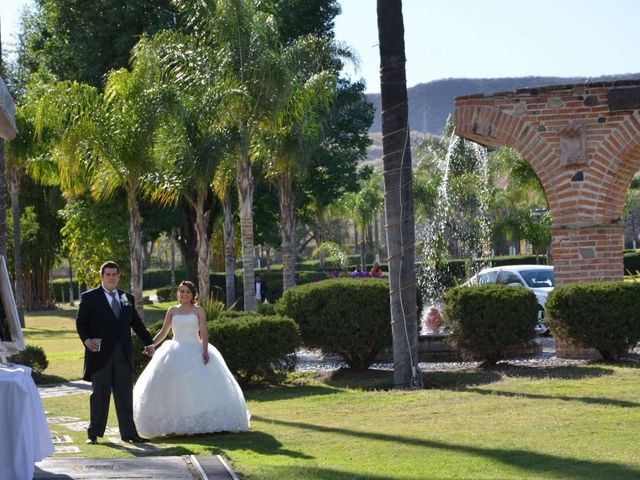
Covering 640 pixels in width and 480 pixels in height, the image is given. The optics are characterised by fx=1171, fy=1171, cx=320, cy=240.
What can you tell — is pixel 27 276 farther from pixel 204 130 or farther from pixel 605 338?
pixel 605 338

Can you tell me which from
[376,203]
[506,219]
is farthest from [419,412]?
[376,203]

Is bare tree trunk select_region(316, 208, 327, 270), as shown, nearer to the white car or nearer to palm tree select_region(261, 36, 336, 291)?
palm tree select_region(261, 36, 336, 291)

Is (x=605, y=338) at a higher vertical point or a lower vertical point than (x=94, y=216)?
lower

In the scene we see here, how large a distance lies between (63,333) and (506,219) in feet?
117

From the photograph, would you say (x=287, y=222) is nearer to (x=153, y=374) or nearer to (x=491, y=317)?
(x=491, y=317)

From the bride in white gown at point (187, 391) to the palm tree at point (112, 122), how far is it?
12.3m

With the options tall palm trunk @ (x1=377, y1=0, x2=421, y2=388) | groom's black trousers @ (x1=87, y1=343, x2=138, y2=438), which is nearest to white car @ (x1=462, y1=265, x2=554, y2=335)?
tall palm trunk @ (x1=377, y1=0, x2=421, y2=388)

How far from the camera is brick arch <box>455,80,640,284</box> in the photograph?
17.5 meters

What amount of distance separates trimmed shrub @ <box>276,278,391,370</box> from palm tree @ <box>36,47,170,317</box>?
780 cm

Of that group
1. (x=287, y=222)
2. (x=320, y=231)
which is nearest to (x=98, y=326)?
(x=287, y=222)

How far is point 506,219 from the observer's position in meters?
69.9

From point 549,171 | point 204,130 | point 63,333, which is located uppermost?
point 204,130

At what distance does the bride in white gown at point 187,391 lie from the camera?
1207 centimetres

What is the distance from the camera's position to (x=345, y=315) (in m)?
17.6
